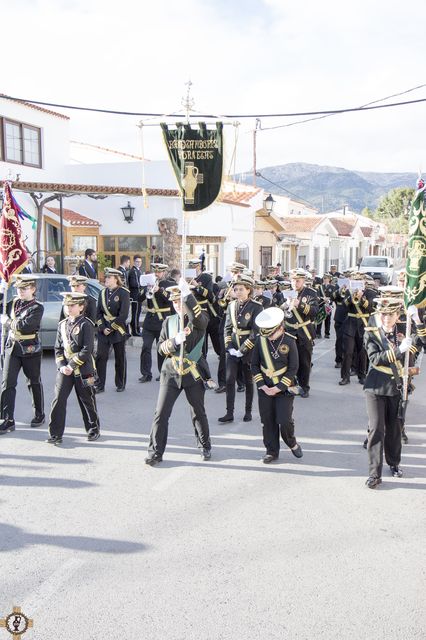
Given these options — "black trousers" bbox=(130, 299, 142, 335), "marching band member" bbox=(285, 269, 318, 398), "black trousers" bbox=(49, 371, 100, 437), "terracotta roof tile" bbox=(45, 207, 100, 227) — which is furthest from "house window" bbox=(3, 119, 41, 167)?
"black trousers" bbox=(49, 371, 100, 437)

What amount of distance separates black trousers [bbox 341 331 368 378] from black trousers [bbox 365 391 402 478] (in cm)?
425

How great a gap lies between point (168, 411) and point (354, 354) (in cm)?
549

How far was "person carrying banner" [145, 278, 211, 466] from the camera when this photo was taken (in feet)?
21.1

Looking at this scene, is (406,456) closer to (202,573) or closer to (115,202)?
(202,573)

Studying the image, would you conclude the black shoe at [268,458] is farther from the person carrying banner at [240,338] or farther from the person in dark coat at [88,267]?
the person in dark coat at [88,267]

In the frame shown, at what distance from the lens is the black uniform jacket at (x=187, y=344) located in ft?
21.2

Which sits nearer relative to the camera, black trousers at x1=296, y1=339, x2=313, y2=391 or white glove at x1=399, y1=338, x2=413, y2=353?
white glove at x1=399, y1=338, x2=413, y2=353

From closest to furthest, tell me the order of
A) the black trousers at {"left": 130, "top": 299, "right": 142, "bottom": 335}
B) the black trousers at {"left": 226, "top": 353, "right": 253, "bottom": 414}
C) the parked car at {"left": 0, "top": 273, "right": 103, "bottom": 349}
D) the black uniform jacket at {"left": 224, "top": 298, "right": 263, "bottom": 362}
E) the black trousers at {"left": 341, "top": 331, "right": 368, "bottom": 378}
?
the black trousers at {"left": 226, "top": 353, "right": 253, "bottom": 414}, the black uniform jacket at {"left": 224, "top": 298, "right": 263, "bottom": 362}, the black trousers at {"left": 341, "top": 331, "right": 368, "bottom": 378}, the parked car at {"left": 0, "top": 273, "right": 103, "bottom": 349}, the black trousers at {"left": 130, "top": 299, "right": 142, "bottom": 335}

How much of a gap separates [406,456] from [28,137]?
19076mm

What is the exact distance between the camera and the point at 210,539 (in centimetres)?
481

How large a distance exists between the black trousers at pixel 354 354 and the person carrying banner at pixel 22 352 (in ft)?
17.0

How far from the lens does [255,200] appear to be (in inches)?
1115

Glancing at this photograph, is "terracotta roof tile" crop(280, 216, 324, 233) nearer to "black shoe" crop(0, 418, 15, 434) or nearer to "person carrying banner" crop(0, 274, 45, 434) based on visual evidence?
Answer: "person carrying banner" crop(0, 274, 45, 434)

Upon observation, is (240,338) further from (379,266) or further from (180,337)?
(379,266)
